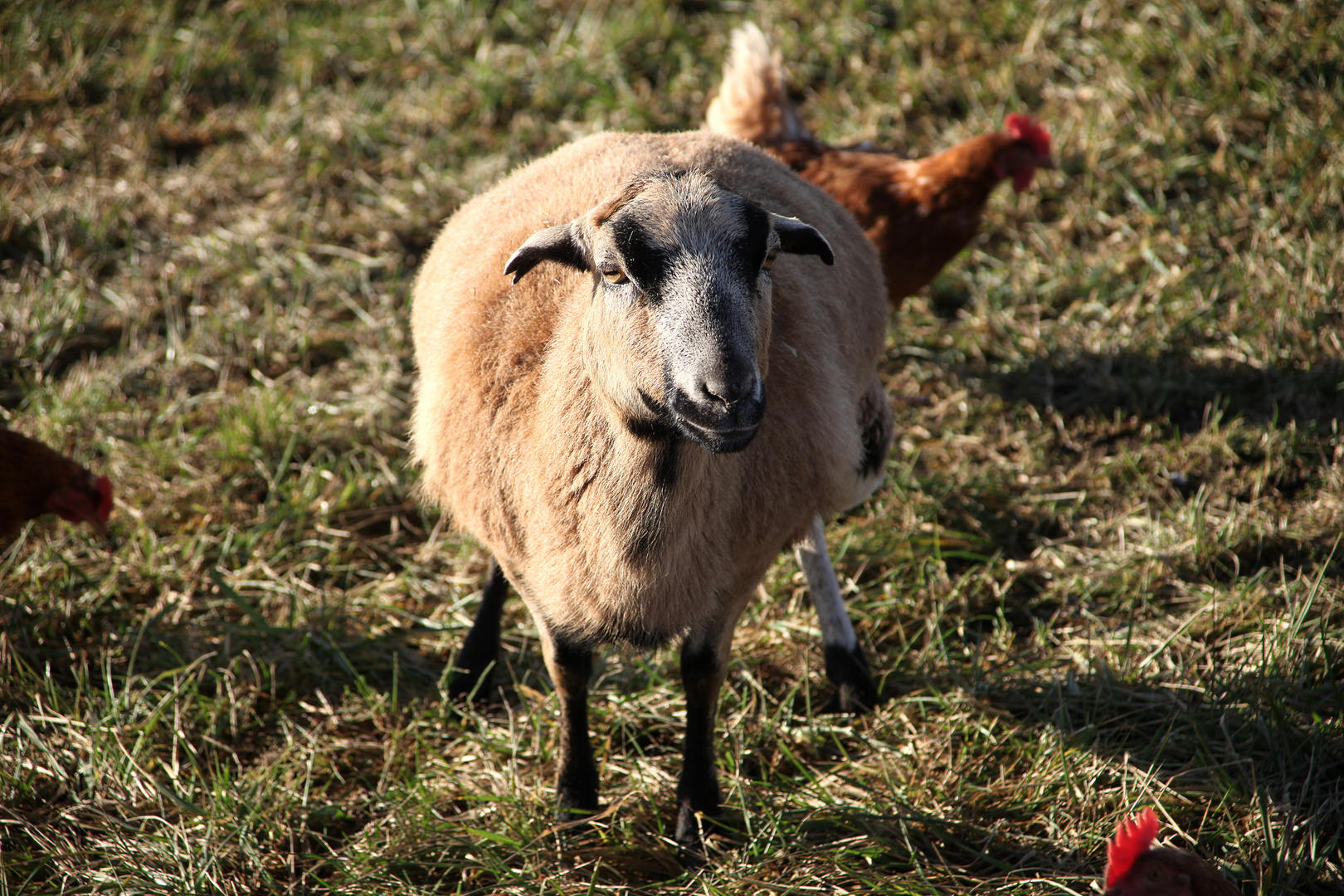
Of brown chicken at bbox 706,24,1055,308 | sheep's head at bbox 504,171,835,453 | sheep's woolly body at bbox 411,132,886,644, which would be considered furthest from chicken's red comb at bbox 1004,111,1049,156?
sheep's head at bbox 504,171,835,453

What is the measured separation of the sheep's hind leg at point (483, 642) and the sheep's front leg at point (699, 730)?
1028 mm

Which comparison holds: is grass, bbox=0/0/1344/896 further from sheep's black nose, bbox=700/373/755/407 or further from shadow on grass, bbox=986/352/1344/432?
sheep's black nose, bbox=700/373/755/407

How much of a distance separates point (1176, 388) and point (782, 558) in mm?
2388

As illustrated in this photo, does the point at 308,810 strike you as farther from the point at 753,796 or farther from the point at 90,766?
the point at 753,796

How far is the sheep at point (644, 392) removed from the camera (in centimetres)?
234

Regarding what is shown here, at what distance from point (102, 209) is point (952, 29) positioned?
5.87m

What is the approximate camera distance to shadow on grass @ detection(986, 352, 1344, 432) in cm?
463

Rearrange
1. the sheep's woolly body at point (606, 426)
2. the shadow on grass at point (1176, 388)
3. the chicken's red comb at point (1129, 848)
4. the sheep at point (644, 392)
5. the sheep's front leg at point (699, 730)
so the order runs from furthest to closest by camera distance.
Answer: the shadow on grass at point (1176, 388)
the sheep's front leg at point (699, 730)
the sheep's woolly body at point (606, 426)
the chicken's red comb at point (1129, 848)
the sheep at point (644, 392)

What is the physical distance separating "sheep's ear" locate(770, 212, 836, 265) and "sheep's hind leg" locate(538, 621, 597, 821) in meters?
1.48

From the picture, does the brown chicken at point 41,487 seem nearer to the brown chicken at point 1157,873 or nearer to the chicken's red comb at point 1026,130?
the brown chicken at point 1157,873

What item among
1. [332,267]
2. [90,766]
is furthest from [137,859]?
[332,267]

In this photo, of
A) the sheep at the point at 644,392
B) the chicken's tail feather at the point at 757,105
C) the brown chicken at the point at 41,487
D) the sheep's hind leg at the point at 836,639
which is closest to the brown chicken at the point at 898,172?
the chicken's tail feather at the point at 757,105

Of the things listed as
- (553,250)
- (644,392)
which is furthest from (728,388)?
(553,250)

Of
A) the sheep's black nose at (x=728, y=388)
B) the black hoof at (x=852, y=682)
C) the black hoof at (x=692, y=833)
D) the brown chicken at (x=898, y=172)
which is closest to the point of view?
the sheep's black nose at (x=728, y=388)
